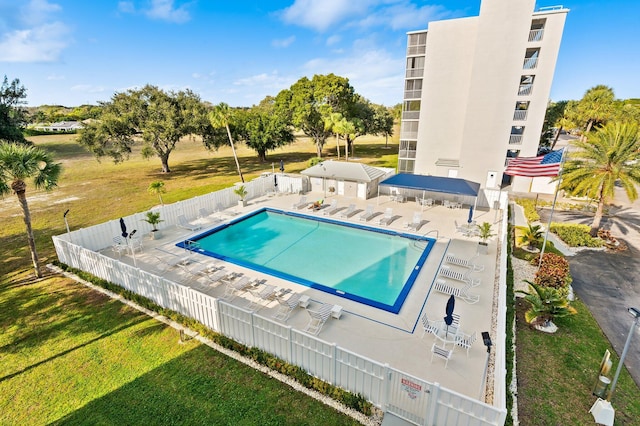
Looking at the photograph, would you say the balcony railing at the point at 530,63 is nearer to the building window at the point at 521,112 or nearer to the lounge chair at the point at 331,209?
the building window at the point at 521,112

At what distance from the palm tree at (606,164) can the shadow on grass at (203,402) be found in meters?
17.5

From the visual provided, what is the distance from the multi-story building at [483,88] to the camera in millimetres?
24188

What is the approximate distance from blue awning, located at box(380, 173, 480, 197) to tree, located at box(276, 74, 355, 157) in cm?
2119

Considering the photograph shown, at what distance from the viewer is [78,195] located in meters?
25.3

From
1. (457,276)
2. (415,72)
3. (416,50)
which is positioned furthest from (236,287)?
(416,50)

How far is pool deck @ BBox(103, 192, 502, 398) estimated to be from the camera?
7.91m

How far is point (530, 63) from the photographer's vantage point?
83.1 ft

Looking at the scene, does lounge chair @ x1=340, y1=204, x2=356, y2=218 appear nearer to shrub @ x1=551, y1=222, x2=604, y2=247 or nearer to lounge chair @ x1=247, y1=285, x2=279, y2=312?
lounge chair @ x1=247, y1=285, x2=279, y2=312

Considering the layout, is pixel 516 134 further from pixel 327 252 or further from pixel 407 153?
pixel 327 252

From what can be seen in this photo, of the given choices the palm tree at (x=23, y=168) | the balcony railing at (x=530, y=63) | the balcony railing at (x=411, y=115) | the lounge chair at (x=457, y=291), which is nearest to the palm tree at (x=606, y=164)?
the lounge chair at (x=457, y=291)

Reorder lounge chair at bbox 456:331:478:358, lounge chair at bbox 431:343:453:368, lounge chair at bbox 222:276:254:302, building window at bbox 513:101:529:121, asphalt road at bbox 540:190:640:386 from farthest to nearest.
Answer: building window at bbox 513:101:529:121 → lounge chair at bbox 222:276:254:302 → asphalt road at bbox 540:190:640:386 → lounge chair at bbox 456:331:478:358 → lounge chair at bbox 431:343:453:368

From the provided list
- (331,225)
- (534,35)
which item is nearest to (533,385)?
(331,225)

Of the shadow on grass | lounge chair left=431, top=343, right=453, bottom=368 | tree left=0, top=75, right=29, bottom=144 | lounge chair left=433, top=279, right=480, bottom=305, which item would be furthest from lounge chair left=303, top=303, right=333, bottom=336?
tree left=0, top=75, right=29, bottom=144

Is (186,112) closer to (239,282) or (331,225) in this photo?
(331,225)
